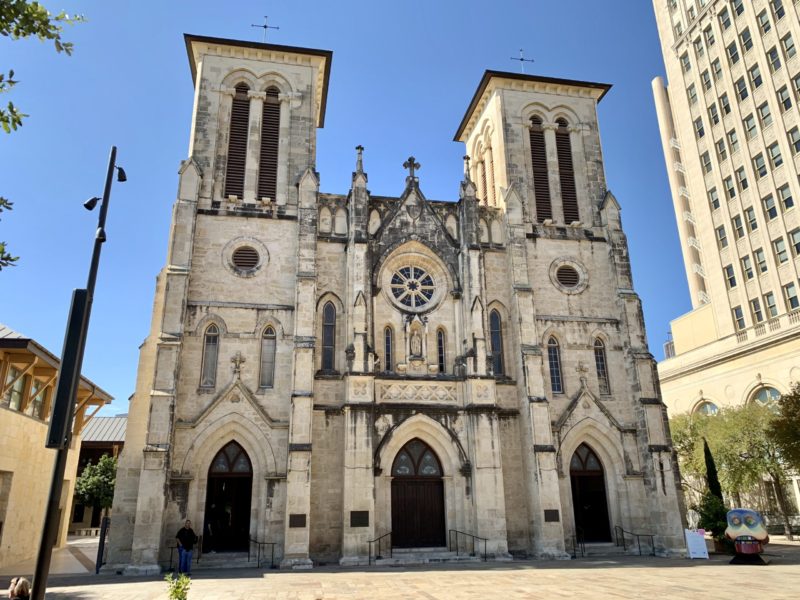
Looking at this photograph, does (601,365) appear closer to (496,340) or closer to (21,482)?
(496,340)

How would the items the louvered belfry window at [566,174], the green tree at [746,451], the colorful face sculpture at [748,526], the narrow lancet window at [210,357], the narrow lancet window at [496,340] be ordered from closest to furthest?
the colorful face sculpture at [748,526] → the narrow lancet window at [210,357] → the narrow lancet window at [496,340] → the louvered belfry window at [566,174] → the green tree at [746,451]

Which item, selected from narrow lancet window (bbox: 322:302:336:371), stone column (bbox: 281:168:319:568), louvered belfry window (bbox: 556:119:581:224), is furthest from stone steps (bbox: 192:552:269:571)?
louvered belfry window (bbox: 556:119:581:224)

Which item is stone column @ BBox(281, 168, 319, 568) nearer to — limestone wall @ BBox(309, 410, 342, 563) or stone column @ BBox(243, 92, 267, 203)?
limestone wall @ BBox(309, 410, 342, 563)

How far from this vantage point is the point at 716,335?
4453cm

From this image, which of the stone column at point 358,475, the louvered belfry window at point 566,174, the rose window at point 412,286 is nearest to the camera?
the stone column at point 358,475

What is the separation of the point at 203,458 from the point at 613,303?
18.8 metres

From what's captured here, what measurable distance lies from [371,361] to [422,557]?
7471mm

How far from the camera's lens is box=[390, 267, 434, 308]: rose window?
26000 millimetres

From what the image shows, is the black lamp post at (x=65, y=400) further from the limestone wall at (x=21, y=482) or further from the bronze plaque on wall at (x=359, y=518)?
the limestone wall at (x=21, y=482)

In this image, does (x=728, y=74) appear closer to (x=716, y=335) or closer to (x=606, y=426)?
(x=716, y=335)

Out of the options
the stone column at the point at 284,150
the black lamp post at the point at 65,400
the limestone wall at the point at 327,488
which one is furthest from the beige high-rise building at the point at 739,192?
the black lamp post at the point at 65,400

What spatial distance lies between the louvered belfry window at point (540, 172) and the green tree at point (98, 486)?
3346 centimetres

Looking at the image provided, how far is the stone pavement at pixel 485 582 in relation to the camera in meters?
14.1

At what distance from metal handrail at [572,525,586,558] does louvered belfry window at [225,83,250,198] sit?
785 inches
